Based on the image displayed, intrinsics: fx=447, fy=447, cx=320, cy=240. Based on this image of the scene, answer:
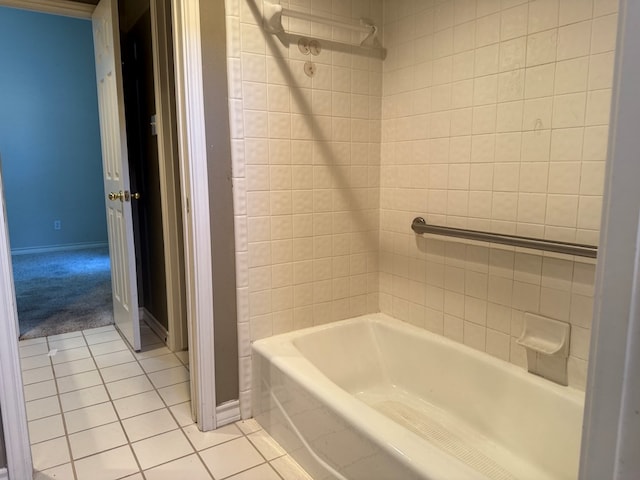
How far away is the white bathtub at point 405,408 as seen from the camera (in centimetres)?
132

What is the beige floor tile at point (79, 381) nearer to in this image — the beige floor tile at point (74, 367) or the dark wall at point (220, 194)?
the beige floor tile at point (74, 367)

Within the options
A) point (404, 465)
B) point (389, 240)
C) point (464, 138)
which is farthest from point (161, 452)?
point (464, 138)

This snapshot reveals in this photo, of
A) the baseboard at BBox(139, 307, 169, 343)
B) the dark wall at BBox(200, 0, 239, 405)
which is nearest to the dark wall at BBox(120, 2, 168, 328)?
the baseboard at BBox(139, 307, 169, 343)

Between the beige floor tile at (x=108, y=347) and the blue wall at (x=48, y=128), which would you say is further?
the blue wall at (x=48, y=128)

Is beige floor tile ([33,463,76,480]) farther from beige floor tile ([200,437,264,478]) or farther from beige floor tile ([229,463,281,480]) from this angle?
beige floor tile ([229,463,281,480])

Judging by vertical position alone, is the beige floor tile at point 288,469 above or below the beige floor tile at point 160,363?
below

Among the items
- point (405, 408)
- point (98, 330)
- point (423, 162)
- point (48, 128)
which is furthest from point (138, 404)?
point (48, 128)

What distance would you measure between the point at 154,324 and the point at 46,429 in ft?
3.75

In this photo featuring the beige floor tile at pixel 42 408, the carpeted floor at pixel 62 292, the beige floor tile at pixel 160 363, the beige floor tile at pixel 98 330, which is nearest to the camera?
the beige floor tile at pixel 42 408

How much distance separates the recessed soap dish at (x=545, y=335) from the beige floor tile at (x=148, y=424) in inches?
57.9

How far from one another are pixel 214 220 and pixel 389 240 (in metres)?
0.89

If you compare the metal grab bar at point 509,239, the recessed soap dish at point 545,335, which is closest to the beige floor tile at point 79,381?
the metal grab bar at point 509,239

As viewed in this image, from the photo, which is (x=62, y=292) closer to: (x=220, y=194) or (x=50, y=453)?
(x=50, y=453)

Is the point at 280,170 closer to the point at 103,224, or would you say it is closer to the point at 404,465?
the point at 404,465
